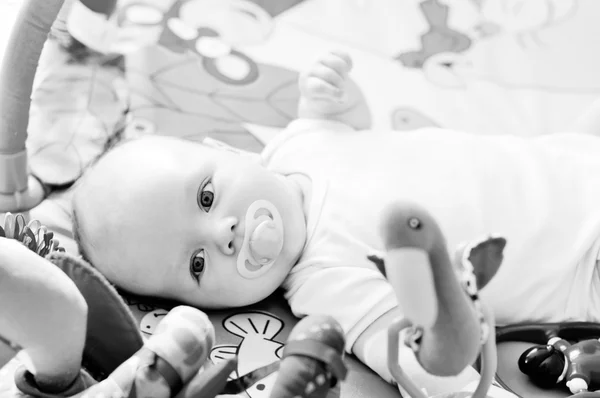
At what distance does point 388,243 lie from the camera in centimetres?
41

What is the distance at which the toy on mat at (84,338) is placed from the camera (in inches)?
17.5

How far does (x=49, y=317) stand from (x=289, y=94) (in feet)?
2.41

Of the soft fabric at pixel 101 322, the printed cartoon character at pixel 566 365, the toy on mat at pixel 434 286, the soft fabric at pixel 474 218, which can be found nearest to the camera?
the toy on mat at pixel 434 286

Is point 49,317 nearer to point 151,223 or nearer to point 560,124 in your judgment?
point 151,223

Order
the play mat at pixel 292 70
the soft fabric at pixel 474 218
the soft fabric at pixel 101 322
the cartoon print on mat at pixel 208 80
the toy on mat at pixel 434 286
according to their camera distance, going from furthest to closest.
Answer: the cartoon print on mat at pixel 208 80
the play mat at pixel 292 70
the soft fabric at pixel 474 218
the soft fabric at pixel 101 322
the toy on mat at pixel 434 286

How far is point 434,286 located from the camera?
0.42 m

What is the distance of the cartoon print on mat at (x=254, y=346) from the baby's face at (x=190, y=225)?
0.9 inches

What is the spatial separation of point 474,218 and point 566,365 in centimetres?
20

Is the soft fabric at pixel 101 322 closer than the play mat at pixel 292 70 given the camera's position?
Yes

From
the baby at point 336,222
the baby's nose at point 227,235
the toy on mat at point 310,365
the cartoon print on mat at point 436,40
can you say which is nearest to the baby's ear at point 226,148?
the baby at point 336,222

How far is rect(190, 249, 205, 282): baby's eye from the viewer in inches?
30.4

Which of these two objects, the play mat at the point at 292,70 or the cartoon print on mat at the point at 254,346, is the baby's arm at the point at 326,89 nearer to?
the play mat at the point at 292,70

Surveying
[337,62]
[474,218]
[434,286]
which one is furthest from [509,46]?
[434,286]

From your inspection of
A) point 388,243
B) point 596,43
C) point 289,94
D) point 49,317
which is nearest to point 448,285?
point 388,243
